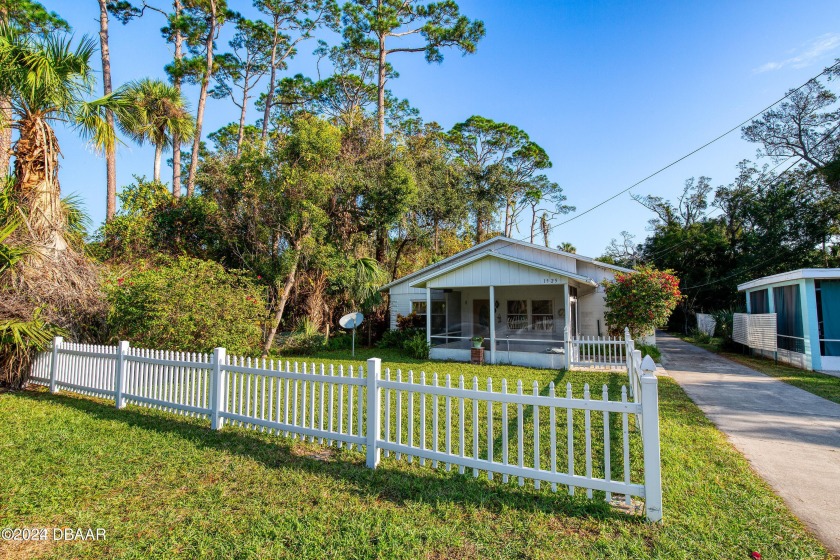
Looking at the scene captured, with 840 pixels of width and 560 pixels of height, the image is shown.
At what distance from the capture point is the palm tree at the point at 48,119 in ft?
23.5

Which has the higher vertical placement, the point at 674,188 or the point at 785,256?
the point at 674,188

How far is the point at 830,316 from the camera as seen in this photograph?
33.6 feet

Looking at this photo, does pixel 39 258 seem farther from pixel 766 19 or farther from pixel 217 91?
pixel 217 91

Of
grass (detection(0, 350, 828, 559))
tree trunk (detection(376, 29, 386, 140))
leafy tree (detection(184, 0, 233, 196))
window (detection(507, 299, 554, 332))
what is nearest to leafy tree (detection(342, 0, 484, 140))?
tree trunk (detection(376, 29, 386, 140))

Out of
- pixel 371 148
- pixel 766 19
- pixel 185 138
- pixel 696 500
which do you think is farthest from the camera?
pixel 371 148

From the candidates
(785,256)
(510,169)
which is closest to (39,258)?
(510,169)

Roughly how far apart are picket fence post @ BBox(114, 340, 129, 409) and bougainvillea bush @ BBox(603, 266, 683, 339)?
11968mm

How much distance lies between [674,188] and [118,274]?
40191mm

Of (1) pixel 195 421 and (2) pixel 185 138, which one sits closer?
(1) pixel 195 421

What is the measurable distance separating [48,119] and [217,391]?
6969 millimetres

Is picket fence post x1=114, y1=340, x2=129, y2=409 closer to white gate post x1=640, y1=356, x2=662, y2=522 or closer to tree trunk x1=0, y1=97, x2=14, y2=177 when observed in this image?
tree trunk x1=0, y1=97, x2=14, y2=177

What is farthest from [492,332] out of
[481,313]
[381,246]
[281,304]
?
[381,246]

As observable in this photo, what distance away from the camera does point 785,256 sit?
2397cm

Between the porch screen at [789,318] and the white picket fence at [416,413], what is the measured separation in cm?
877
